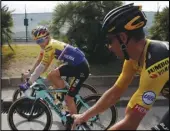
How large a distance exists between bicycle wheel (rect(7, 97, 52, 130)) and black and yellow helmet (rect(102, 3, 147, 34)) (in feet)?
11.3

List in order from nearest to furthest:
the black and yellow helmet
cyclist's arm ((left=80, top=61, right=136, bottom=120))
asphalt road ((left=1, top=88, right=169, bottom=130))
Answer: the black and yellow helmet < cyclist's arm ((left=80, top=61, right=136, bottom=120)) < asphalt road ((left=1, top=88, right=169, bottom=130))

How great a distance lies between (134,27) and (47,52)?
336 cm

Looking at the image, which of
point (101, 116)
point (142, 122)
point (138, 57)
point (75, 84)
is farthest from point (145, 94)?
point (142, 122)

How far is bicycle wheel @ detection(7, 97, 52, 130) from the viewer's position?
18.7 ft

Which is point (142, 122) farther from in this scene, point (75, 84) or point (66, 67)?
point (66, 67)

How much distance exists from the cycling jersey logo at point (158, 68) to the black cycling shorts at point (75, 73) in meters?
3.41

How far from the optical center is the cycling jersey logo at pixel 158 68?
89.1 inches

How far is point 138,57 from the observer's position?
246 cm

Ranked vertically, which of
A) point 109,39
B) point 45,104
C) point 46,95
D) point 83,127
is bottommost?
point 45,104

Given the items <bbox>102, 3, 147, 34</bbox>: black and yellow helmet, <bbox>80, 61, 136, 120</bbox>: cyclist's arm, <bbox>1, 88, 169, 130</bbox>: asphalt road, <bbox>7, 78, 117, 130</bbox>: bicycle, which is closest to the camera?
<bbox>102, 3, 147, 34</bbox>: black and yellow helmet

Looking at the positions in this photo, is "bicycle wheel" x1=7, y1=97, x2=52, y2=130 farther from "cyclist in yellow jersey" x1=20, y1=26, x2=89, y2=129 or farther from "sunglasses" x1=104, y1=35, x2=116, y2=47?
"sunglasses" x1=104, y1=35, x2=116, y2=47

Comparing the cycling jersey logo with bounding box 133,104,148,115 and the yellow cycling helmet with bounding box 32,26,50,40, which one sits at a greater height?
the cycling jersey logo with bounding box 133,104,148,115

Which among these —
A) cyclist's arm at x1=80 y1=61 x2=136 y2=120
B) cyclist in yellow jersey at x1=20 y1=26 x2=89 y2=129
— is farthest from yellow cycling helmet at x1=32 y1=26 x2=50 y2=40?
cyclist's arm at x1=80 y1=61 x2=136 y2=120

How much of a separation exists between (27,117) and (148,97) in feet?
13.7
